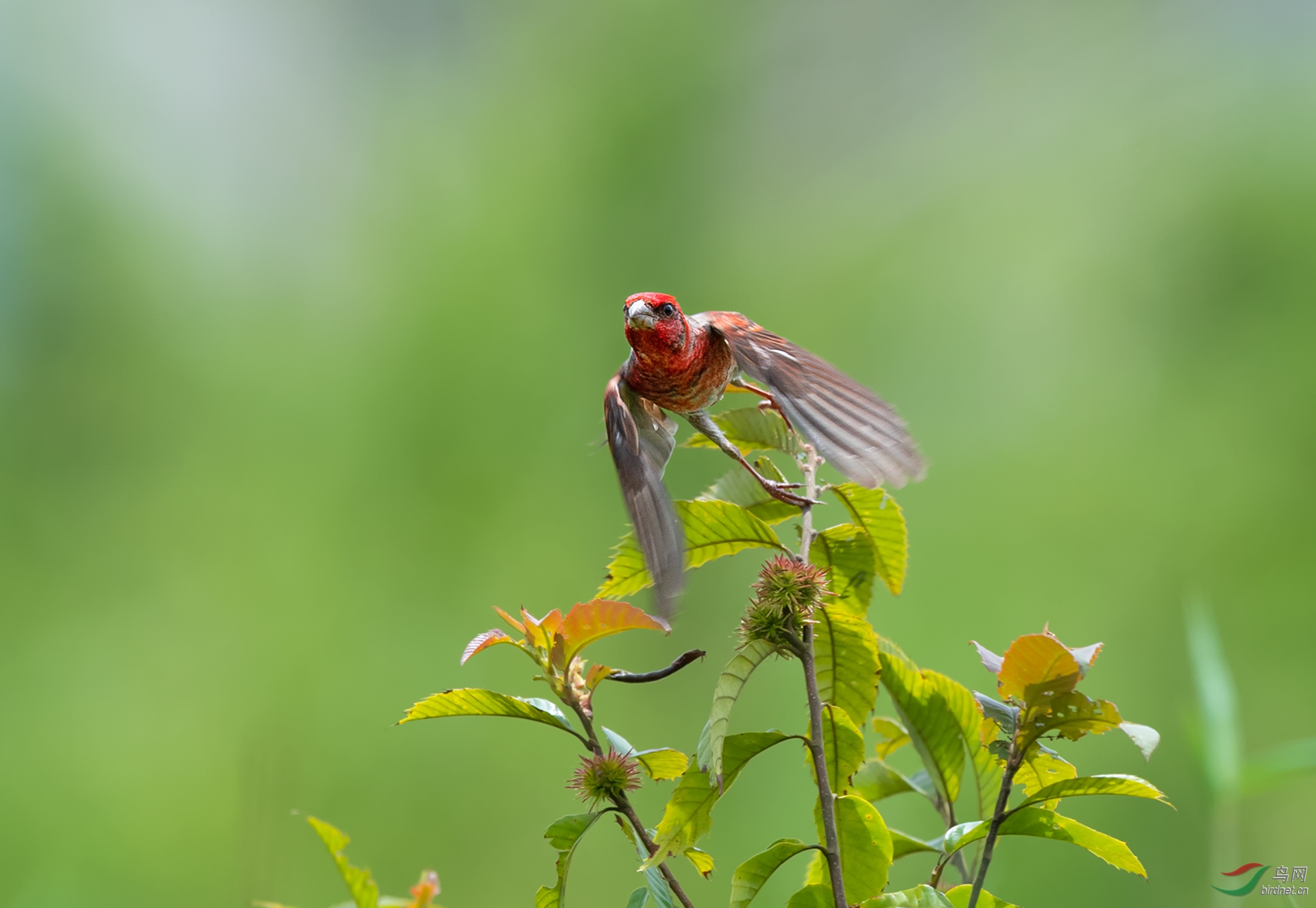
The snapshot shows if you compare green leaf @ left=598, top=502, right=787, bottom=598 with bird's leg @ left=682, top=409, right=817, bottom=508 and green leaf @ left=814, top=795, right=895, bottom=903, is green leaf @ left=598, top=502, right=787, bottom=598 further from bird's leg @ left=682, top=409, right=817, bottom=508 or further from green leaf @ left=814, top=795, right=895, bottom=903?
green leaf @ left=814, top=795, right=895, bottom=903

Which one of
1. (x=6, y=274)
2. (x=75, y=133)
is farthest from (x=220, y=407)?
(x=75, y=133)

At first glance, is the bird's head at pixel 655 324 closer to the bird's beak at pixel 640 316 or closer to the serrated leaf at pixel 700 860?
the bird's beak at pixel 640 316

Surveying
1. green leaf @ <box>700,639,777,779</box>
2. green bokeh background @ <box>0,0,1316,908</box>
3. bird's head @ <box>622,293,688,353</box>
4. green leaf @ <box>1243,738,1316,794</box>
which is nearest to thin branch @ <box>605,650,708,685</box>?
green leaf @ <box>700,639,777,779</box>

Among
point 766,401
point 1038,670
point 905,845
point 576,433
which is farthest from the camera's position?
point 576,433

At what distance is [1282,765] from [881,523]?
0.48 metres

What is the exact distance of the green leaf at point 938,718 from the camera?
59 cm

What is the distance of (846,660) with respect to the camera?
0.57m

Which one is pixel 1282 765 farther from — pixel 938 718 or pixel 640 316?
pixel 640 316

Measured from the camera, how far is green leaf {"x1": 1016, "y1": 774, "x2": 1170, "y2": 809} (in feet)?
1.60

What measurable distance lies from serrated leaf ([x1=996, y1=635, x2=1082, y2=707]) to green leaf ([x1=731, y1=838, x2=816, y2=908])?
0.47 feet

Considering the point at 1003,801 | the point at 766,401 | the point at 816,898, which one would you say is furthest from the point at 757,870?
the point at 766,401

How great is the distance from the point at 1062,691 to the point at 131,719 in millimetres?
2831

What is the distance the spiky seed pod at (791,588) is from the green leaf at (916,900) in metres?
0.15

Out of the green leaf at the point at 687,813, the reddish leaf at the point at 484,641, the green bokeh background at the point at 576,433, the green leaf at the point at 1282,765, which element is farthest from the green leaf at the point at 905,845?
the green bokeh background at the point at 576,433
